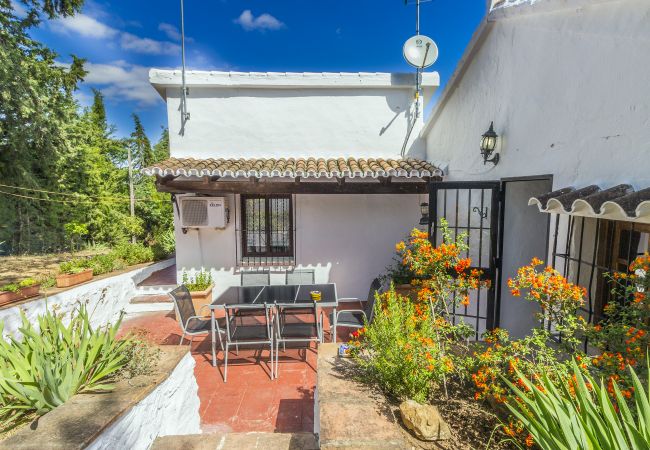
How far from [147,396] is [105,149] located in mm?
19343

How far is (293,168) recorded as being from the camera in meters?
6.15

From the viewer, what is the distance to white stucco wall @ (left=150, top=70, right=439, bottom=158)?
726cm

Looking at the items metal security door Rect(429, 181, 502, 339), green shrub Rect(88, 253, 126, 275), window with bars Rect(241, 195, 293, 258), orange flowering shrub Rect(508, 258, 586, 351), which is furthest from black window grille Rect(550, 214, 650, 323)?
green shrub Rect(88, 253, 126, 275)

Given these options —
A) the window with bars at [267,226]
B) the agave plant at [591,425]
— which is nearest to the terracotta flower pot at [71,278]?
the window with bars at [267,226]

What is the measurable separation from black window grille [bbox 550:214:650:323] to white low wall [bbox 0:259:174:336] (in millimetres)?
6709

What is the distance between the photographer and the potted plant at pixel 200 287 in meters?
6.50

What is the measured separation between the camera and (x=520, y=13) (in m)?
3.60

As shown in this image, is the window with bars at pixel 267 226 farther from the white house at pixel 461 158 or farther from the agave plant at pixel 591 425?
the agave plant at pixel 591 425

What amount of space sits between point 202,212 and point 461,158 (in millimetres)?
5614

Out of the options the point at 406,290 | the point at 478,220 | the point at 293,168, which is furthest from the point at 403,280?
the point at 293,168

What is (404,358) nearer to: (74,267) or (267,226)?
(267,226)

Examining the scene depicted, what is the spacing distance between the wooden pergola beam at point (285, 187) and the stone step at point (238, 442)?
173 inches

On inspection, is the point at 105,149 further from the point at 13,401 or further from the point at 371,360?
the point at 371,360

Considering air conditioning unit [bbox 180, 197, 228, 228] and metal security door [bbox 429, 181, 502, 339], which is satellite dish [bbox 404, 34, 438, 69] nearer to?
metal security door [bbox 429, 181, 502, 339]
